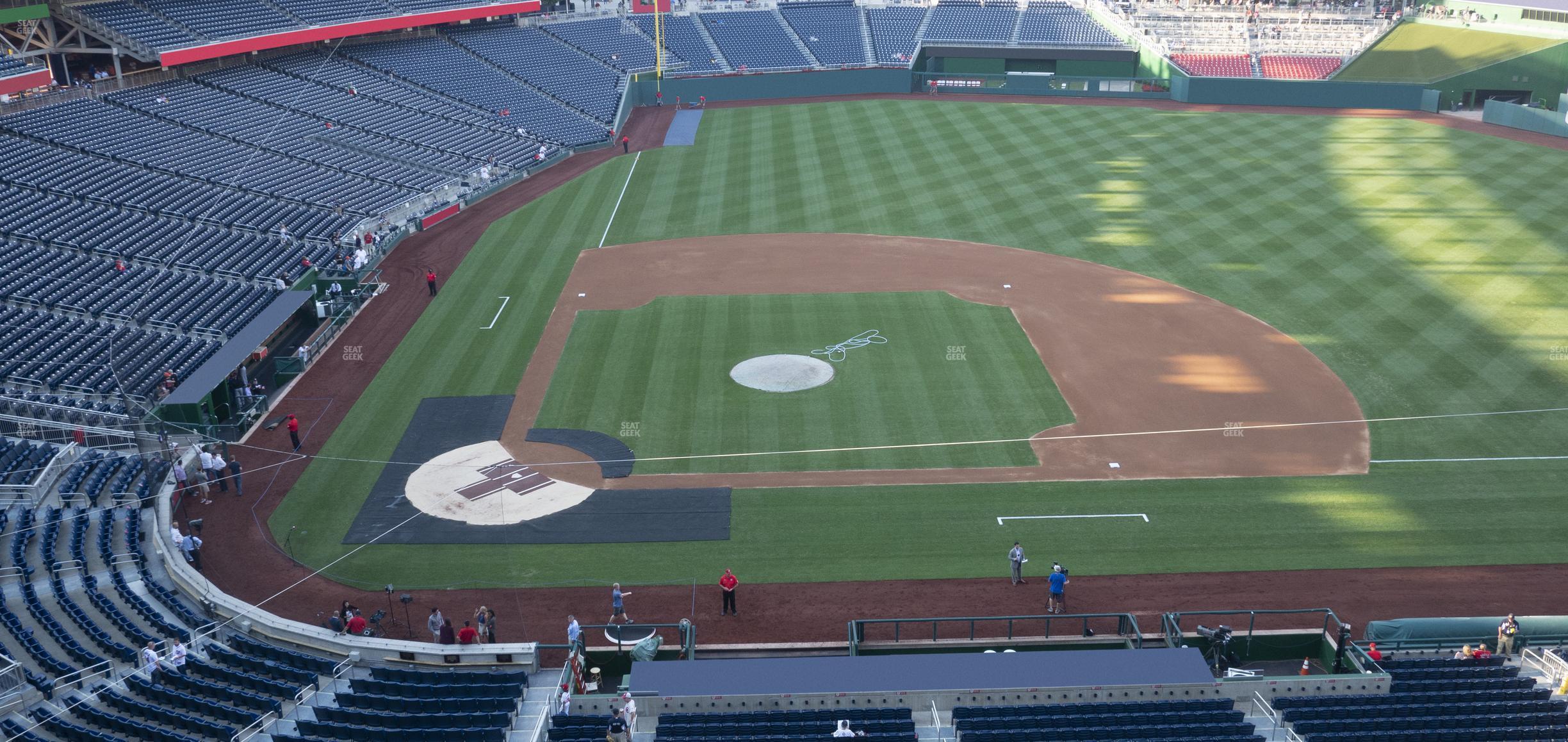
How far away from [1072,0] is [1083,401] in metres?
58.7

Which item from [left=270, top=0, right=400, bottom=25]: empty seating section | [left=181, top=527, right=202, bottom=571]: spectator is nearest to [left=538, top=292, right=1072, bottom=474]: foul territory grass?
[left=181, top=527, right=202, bottom=571]: spectator

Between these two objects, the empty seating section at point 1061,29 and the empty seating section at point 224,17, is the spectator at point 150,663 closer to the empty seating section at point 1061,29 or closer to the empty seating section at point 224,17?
the empty seating section at point 224,17

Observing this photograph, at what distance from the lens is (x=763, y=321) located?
1442 inches

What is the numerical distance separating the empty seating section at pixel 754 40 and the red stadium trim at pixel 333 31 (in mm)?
13035

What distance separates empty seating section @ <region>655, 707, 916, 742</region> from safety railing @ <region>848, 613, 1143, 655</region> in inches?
120

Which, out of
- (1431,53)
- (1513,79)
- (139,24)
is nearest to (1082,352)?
(139,24)

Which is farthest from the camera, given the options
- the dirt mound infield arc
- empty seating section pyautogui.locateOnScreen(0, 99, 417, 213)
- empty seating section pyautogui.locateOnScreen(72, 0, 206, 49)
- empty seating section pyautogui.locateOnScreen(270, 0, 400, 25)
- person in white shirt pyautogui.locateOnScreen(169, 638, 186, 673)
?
empty seating section pyautogui.locateOnScreen(270, 0, 400, 25)

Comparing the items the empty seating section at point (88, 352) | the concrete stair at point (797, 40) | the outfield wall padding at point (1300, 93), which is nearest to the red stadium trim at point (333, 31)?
the concrete stair at point (797, 40)

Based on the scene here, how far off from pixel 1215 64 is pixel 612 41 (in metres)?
38.9

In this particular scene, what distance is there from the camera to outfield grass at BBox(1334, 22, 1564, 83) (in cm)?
6341

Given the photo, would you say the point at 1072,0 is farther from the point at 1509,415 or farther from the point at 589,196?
the point at 1509,415

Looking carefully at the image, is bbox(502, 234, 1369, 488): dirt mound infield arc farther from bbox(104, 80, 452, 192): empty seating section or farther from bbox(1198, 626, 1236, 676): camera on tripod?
A: bbox(104, 80, 452, 192): empty seating section

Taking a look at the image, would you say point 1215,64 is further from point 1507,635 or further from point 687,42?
point 1507,635

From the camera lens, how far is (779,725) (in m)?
16.8
